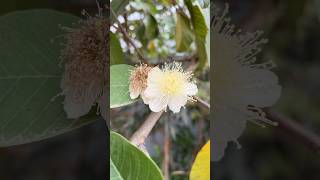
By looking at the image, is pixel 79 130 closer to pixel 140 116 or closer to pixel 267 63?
pixel 267 63

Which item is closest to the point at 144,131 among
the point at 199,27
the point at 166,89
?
the point at 166,89

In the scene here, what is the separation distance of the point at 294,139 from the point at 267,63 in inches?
4.2

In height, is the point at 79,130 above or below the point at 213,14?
below

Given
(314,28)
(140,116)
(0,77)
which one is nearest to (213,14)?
(314,28)

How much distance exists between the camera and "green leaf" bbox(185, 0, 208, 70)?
881 mm

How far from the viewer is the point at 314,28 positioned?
49 centimetres

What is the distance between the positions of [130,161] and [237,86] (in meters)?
0.25

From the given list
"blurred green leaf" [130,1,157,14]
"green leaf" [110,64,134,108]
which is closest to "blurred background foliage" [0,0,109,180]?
"green leaf" [110,64,134,108]

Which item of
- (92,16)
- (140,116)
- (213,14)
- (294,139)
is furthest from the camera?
(140,116)

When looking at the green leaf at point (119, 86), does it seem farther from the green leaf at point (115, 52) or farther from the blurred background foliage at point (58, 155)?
the blurred background foliage at point (58, 155)

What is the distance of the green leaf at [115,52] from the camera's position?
0.88 metres

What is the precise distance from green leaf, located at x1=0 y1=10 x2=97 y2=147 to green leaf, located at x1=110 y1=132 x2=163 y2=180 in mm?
166

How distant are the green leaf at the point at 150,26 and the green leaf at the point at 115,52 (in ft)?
0.69

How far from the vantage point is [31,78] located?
22.6 inches
